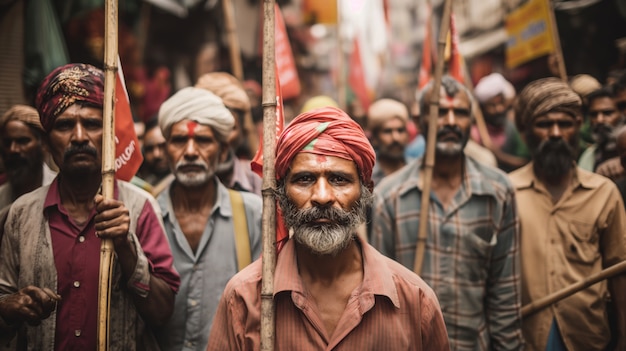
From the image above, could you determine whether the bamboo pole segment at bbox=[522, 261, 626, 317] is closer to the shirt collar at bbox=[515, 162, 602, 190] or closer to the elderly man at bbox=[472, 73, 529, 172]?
the shirt collar at bbox=[515, 162, 602, 190]

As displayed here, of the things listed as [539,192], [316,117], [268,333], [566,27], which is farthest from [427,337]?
[566,27]

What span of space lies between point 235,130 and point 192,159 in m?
1.24

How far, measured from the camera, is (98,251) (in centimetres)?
326

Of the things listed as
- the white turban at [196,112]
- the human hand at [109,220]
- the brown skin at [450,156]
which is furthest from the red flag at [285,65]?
the human hand at [109,220]

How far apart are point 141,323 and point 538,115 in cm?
306

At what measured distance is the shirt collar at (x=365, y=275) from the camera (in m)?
2.82

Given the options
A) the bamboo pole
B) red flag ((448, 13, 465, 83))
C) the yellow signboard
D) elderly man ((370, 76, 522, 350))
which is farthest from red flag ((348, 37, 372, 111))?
the bamboo pole

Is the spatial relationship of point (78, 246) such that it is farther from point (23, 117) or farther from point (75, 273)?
point (23, 117)

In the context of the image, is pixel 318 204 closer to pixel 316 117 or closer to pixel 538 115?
pixel 316 117

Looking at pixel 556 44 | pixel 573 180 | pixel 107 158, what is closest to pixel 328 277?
pixel 107 158

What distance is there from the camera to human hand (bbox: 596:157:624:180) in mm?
4859

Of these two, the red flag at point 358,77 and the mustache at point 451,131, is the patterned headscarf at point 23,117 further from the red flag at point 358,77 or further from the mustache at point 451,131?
the red flag at point 358,77

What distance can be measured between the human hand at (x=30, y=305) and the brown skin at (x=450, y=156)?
2539mm

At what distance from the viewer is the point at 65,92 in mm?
3355
